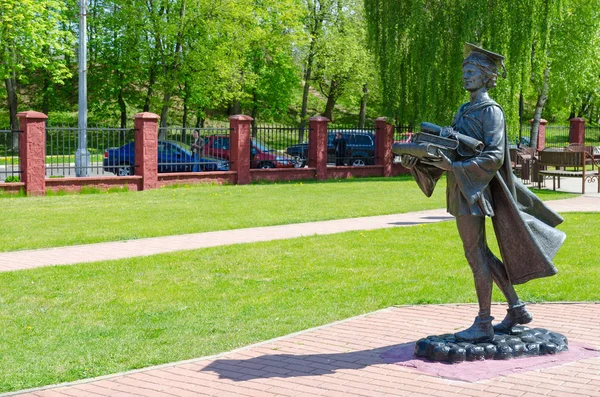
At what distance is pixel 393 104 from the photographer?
3061 cm

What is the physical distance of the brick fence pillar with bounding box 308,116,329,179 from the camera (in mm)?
28547

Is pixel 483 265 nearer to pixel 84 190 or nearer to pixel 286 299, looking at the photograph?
pixel 286 299

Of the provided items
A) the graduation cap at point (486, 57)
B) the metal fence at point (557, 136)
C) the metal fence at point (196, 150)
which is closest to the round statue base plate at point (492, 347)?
the graduation cap at point (486, 57)

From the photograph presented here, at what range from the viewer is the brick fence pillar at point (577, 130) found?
38.3 meters

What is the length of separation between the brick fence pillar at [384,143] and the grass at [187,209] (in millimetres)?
4847

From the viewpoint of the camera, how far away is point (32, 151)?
70.8ft

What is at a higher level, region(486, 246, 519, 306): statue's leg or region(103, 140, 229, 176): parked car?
region(103, 140, 229, 176): parked car

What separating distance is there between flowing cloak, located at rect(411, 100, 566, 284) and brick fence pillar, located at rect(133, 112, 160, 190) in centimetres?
1776

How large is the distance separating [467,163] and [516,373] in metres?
1.61

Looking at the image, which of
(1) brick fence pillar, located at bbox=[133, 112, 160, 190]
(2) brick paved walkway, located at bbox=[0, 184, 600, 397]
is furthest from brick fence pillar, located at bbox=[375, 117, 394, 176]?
(2) brick paved walkway, located at bbox=[0, 184, 600, 397]

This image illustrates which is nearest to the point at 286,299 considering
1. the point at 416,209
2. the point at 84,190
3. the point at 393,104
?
the point at 416,209

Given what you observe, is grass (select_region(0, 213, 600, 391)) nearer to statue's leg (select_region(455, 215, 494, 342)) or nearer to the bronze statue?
statue's leg (select_region(455, 215, 494, 342))

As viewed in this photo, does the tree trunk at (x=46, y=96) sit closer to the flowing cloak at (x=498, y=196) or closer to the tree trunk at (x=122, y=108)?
the tree trunk at (x=122, y=108)

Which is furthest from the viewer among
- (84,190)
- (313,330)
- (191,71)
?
(191,71)
